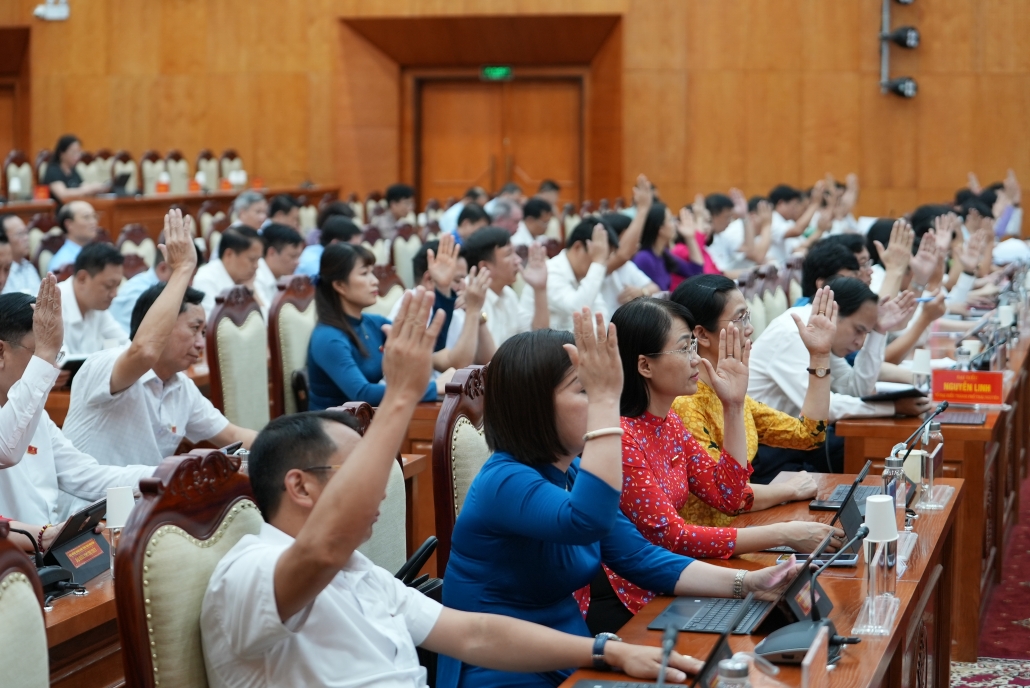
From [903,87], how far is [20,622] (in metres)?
12.0

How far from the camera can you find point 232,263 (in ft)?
19.8

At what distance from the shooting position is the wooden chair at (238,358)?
4238 millimetres

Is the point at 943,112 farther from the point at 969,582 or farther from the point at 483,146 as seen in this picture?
the point at 969,582

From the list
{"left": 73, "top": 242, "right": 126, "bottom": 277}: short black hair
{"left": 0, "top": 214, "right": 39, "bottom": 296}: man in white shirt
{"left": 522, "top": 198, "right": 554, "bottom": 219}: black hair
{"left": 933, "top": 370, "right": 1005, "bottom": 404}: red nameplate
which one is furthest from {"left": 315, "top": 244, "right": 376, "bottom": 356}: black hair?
{"left": 522, "top": 198, "right": 554, "bottom": 219}: black hair

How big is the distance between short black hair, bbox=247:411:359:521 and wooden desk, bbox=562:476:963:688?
511mm

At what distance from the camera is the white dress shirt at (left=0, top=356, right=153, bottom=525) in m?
2.60

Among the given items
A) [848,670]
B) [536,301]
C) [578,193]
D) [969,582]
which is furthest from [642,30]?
[848,670]

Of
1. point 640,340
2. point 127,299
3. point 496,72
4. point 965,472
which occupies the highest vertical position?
point 496,72

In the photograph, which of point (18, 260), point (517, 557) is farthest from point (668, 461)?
point (18, 260)

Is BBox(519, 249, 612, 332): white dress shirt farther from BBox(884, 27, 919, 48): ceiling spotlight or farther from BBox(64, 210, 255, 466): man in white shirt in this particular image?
BBox(884, 27, 919, 48): ceiling spotlight

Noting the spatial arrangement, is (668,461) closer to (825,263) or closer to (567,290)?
(825,263)

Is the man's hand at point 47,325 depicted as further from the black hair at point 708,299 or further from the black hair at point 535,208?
the black hair at point 535,208

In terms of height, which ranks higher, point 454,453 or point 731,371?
point 731,371

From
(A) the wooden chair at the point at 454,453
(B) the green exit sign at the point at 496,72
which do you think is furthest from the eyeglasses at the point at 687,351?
(B) the green exit sign at the point at 496,72
